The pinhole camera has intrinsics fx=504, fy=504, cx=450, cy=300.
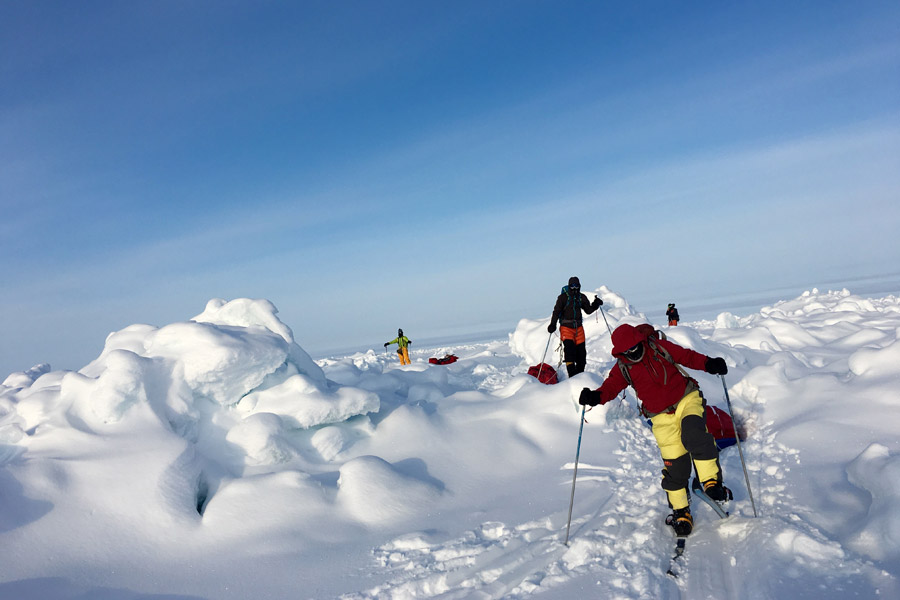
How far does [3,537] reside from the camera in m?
3.95

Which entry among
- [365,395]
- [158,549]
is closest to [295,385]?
[365,395]

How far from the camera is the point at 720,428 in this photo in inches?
240

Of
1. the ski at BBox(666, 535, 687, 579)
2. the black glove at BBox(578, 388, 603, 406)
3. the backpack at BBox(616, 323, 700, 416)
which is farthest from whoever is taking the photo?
the black glove at BBox(578, 388, 603, 406)

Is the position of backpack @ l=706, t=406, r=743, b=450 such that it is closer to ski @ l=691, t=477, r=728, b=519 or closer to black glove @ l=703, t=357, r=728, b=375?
ski @ l=691, t=477, r=728, b=519

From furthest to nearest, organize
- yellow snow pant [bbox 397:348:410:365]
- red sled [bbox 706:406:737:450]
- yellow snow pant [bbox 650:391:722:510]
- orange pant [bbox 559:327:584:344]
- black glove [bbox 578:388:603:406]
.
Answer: yellow snow pant [bbox 397:348:410:365] < orange pant [bbox 559:327:584:344] < red sled [bbox 706:406:737:450] < black glove [bbox 578:388:603:406] < yellow snow pant [bbox 650:391:722:510]

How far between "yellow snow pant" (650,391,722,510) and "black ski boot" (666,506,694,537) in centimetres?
4

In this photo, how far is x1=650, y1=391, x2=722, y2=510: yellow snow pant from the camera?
151 inches

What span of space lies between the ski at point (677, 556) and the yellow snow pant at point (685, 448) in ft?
0.78

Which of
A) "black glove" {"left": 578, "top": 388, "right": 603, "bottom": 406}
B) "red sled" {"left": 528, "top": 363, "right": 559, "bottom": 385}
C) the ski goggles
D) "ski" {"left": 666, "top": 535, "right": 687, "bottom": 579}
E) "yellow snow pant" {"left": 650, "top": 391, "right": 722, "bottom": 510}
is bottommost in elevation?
"red sled" {"left": 528, "top": 363, "right": 559, "bottom": 385}

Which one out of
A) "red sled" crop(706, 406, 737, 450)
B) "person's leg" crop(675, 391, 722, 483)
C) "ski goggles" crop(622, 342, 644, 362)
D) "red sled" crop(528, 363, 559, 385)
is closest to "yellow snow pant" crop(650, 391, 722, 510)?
"person's leg" crop(675, 391, 722, 483)

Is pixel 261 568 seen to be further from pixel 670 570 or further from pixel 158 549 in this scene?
pixel 670 570

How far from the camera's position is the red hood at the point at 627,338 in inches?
152

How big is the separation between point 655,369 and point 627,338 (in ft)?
1.13

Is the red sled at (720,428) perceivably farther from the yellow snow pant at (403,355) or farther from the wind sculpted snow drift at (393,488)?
the yellow snow pant at (403,355)
